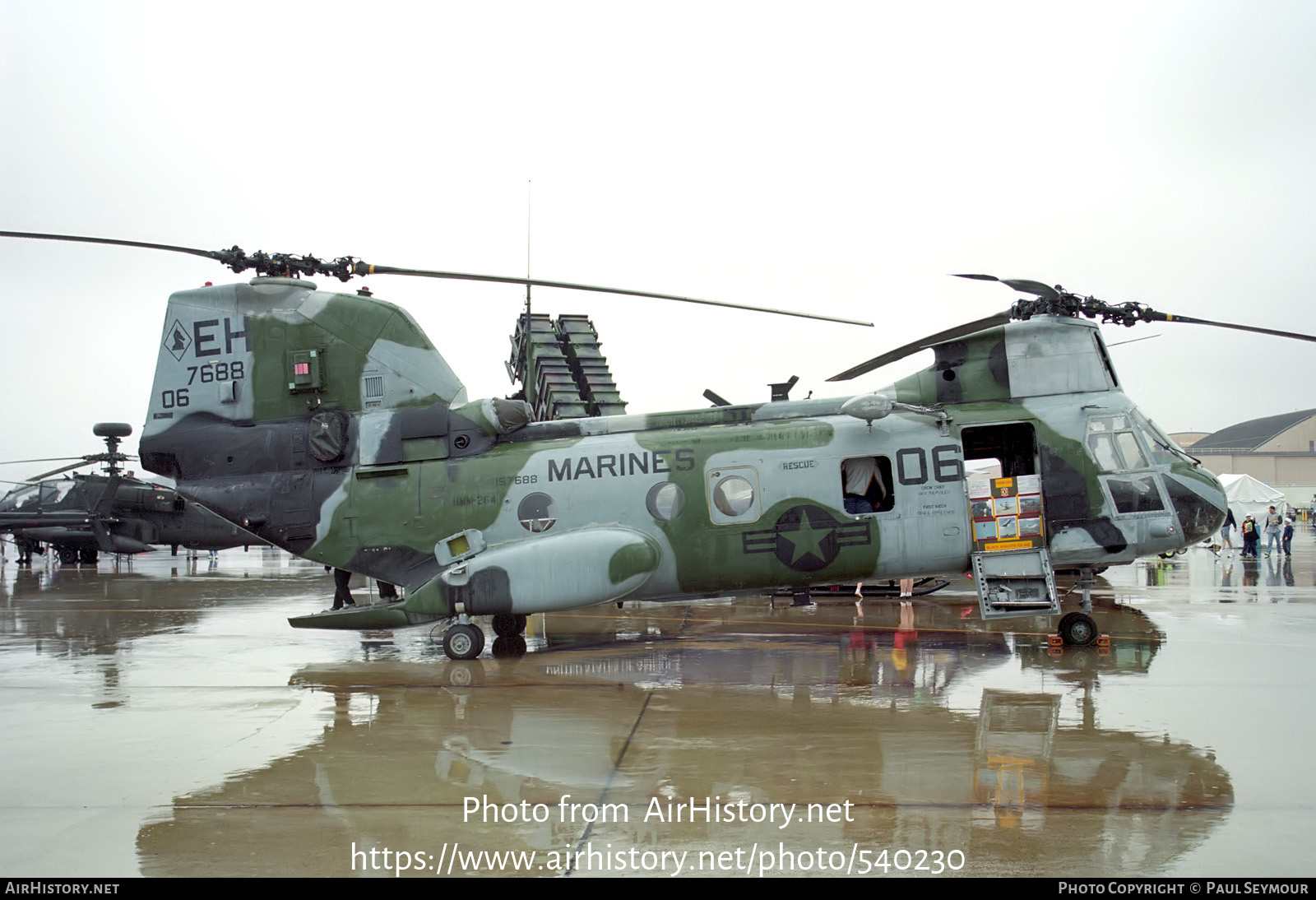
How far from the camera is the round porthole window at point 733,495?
35.8 ft

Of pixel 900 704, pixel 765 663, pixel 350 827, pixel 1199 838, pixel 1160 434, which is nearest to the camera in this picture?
pixel 1199 838

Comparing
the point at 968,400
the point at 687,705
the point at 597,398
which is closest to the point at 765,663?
the point at 687,705

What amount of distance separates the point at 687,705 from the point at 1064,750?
3.05m

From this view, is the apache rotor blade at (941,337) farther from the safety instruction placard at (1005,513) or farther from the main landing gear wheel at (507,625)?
the main landing gear wheel at (507,625)

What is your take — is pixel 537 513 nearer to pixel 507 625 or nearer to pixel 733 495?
pixel 507 625

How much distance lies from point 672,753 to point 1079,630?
6.27 meters

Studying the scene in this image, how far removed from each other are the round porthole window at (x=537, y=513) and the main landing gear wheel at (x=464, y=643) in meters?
1.34

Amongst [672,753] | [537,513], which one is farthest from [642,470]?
[672,753]

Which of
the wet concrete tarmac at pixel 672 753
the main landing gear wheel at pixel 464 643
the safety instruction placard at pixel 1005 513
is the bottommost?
the wet concrete tarmac at pixel 672 753

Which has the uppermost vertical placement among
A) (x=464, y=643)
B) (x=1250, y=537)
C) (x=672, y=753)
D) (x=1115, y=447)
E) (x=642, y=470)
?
(x=1115, y=447)

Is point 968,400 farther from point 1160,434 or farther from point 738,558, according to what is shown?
point 738,558

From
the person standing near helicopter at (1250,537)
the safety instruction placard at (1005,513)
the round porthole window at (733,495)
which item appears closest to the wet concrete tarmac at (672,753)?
the safety instruction placard at (1005,513)

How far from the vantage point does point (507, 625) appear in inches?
469

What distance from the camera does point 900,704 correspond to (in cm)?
812
